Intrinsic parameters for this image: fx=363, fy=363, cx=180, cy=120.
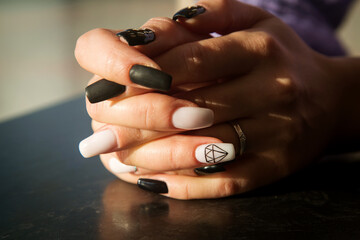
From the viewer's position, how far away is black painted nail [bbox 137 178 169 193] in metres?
0.41

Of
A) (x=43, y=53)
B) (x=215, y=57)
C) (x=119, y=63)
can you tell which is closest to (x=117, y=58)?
(x=119, y=63)

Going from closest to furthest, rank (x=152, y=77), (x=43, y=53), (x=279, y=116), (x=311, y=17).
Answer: (x=152, y=77), (x=279, y=116), (x=311, y=17), (x=43, y=53)

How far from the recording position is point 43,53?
3.90 meters

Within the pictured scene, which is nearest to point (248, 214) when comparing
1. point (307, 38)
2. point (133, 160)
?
point (133, 160)

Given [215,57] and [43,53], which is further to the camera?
[43,53]

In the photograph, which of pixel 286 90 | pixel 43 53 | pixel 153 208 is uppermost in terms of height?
pixel 286 90

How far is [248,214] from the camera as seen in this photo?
0.35 meters

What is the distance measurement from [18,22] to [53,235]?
6275 millimetres

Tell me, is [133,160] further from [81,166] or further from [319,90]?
[319,90]

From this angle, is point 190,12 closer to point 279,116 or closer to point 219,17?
point 219,17

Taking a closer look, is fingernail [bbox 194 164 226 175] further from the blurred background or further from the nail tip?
the blurred background

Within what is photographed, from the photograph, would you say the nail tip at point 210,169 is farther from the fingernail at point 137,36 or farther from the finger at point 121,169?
the fingernail at point 137,36

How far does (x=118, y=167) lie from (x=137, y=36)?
163 millimetres

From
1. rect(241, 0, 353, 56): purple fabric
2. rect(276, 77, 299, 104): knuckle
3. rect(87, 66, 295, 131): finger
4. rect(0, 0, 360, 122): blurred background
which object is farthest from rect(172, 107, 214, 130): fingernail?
rect(0, 0, 360, 122): blurred background
